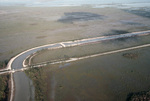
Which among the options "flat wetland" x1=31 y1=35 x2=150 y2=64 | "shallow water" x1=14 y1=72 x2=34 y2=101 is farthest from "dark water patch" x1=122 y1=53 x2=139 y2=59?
A: "shallow water" x1=14 y1=72 x2=34 y2=101

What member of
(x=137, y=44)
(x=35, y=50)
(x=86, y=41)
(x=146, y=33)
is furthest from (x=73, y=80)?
(x=146, y=33)

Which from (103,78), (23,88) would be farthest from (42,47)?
(103,78)

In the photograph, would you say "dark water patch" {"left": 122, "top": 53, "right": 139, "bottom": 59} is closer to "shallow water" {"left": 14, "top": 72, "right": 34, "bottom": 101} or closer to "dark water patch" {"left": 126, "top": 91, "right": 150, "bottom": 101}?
"dark water patch" {"left": 126, "top": 91, "right": 150, "bottom": 101}

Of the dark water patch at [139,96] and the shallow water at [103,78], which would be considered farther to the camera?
the shallow water at [103,78]

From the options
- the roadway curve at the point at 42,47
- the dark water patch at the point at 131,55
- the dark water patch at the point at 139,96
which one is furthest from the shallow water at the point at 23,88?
the dark water patch at the point at 131,55

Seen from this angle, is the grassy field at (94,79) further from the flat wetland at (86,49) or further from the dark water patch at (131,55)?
the flat wetland at (86,49)
